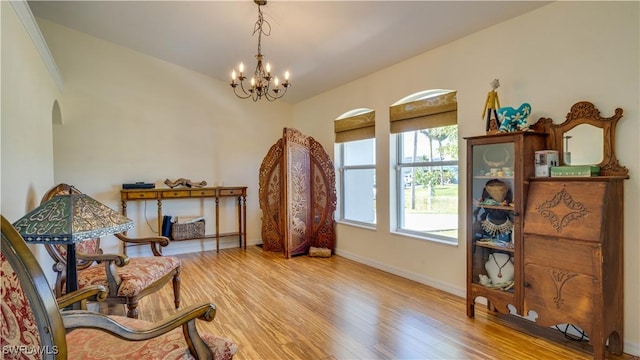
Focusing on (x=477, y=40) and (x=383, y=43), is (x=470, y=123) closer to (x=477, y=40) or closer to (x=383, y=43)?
(x=477, y=40)

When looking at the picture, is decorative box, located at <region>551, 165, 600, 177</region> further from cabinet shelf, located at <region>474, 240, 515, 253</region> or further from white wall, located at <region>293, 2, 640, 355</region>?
cabinet shelf, located at <region>474, 240, 515, 253</region>

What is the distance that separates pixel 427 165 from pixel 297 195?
211 cm

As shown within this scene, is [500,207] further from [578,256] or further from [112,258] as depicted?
[112,258]

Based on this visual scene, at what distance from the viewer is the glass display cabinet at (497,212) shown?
105 inches

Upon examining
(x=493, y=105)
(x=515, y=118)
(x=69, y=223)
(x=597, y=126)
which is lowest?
(x=69, y=223)

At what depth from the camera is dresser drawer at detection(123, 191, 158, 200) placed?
16.1 feet

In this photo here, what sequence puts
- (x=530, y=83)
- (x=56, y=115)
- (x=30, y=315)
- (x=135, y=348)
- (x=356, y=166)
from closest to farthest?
(x=30, y=315) < (x=135, y=348) < (x=530, y=83) < (x=56, y=115) < (x=356, y=166)

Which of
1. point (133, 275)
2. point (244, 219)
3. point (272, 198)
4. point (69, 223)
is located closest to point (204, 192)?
point (244, 219)

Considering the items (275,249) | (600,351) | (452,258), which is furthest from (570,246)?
(275,249)

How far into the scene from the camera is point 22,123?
2.60 meters

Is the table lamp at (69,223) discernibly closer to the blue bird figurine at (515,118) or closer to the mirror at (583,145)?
the blue bird figurine at (515,118)

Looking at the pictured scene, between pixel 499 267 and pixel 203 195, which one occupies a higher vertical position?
pixel 203 195

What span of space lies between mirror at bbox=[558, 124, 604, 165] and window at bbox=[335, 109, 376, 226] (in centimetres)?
239

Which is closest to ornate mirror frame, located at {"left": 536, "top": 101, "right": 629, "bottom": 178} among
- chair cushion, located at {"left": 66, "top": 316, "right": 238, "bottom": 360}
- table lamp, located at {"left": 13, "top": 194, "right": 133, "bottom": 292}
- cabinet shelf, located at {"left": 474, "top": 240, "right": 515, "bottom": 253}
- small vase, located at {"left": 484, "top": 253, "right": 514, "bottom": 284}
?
cabinet shelf, located at {"left": 474, "top": 240, "right": 515, "bottom": 253}
